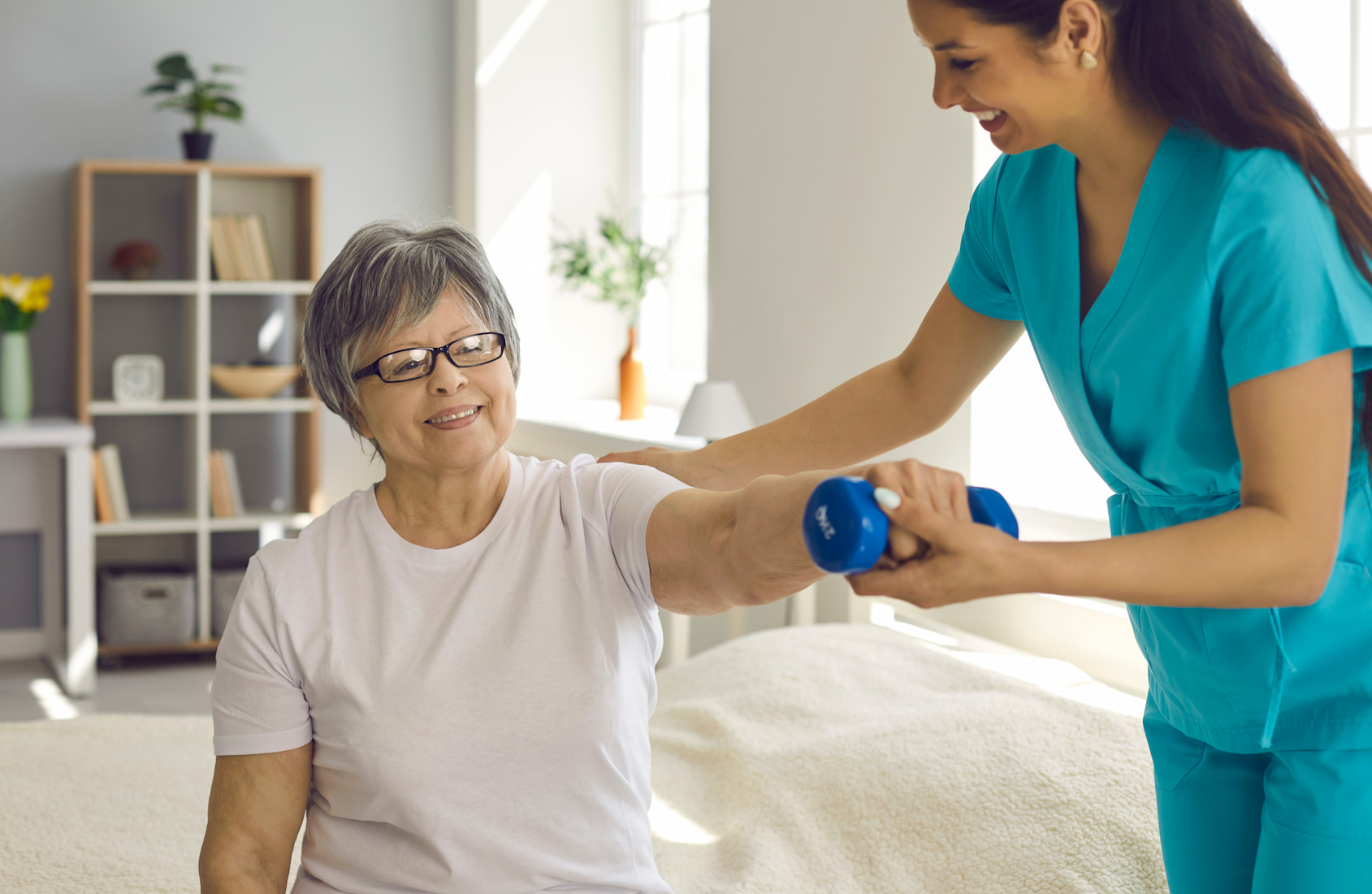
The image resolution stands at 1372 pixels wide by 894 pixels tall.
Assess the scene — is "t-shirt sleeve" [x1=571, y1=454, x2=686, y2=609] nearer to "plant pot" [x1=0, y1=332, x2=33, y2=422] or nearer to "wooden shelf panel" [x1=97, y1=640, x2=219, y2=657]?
"wooden shelf panel" [x1=97, y1=640, x2=219, y2=657]

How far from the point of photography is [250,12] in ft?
16.0

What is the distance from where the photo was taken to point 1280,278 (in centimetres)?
94

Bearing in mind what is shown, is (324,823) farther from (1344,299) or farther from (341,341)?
(1344,299)

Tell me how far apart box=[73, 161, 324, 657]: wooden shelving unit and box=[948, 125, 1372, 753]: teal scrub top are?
3.87 meters

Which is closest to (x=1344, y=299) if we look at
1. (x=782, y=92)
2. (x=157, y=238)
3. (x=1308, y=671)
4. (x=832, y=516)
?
(x=1308, y=671)

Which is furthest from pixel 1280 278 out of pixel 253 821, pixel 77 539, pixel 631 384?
pixel 77 539

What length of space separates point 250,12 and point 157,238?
3.24 ft

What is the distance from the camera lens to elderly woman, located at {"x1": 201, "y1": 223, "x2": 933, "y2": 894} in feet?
3.90

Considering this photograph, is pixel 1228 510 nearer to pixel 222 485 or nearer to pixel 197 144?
pixel 222 485

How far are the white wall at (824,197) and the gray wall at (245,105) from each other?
5.41 ft

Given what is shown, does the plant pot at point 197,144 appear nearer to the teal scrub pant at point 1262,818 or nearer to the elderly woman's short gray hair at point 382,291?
the elderly woman's short gray hair at point 382,291

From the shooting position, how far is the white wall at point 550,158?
4984 millimetres

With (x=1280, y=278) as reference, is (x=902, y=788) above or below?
below

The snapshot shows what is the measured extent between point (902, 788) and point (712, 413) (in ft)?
4.92
